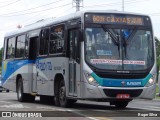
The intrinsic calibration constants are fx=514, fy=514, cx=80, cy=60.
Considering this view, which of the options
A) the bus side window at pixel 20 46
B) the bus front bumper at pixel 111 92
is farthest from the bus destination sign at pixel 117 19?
the bus side window at pixel 20 46

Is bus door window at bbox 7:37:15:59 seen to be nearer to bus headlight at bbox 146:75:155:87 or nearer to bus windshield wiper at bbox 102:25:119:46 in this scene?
bus windshield wiper at bbox 102:25:119:46

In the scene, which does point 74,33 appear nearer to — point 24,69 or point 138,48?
point 138,48

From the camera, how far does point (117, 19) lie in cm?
1753

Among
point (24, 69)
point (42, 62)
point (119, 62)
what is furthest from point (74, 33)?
point (24, 69)

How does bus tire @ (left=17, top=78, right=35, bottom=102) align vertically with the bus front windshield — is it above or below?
below

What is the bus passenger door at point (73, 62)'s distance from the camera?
1725 centimetres

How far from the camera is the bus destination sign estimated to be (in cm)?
1728

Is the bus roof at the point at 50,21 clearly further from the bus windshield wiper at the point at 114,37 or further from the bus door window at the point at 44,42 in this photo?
the bus windshield wiper at the point at 114,37

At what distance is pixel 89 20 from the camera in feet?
56.3

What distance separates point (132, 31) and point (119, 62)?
4.23 ft

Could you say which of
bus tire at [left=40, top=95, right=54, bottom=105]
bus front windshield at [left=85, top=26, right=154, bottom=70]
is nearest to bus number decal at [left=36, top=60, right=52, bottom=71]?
bus tire at [left=40, top=95, right=54, bottom=105]

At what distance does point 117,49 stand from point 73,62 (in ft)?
5.27

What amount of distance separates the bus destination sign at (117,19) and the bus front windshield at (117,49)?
267 mm

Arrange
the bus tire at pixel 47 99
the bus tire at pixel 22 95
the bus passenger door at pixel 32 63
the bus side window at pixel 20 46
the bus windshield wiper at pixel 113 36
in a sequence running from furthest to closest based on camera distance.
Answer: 1. the bus tire at pixel 22 95
2. the bus side window at pixel 20 46
3. the bus tire at pixel 47 99
4. the bus passenger door at pixel 32 63
5. the bus windshield wiper at pixel 113 36
